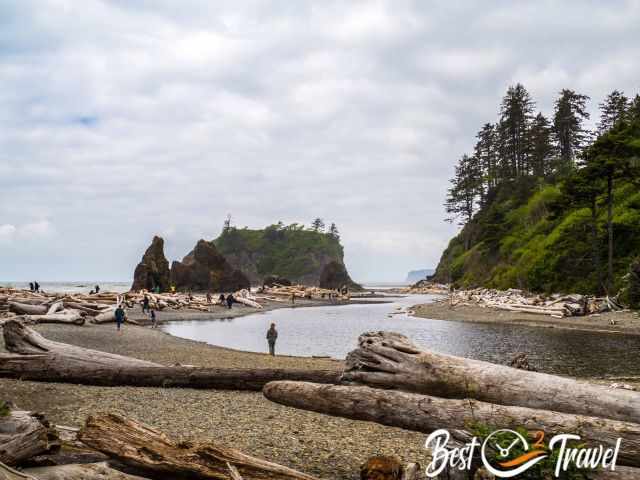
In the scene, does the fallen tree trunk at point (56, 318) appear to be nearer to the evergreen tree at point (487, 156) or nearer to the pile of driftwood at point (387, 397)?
the pile of driftwood at point (387, 397)

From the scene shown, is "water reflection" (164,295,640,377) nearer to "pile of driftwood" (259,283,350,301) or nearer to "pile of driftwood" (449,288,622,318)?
"pile of driftwood" (449,288,622,318)

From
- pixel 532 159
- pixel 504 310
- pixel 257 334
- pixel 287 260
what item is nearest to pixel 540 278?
pixel 504 310

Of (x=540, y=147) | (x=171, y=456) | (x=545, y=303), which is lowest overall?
(x=545, y=303)

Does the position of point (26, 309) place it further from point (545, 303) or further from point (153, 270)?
point (153, 270)

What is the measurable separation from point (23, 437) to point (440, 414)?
19.7 ft

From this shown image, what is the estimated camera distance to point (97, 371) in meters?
13.2

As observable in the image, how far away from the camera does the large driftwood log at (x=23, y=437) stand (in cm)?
533

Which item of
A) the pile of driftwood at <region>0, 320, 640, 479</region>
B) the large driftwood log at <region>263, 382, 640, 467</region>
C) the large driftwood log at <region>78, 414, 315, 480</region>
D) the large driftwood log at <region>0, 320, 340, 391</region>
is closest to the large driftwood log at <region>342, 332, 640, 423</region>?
the pile of driftwood at <region>0, 320, 640, 479</region>

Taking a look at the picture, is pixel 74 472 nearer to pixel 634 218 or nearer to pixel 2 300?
pixel 2 300

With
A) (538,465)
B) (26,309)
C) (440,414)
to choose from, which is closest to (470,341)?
(440,414)

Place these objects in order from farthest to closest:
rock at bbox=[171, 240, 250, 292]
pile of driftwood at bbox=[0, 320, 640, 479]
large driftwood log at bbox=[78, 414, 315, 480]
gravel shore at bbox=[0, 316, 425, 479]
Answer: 1. rock at bbox=[171, 240, 250, 292]
2. gravel shore at bbox=[0, 316, 425, 479]
3. pile of driftwood at bbox=[0, 320, 640, 479]
4. large driftwood log at bbox=[78, 414, 315, 480]

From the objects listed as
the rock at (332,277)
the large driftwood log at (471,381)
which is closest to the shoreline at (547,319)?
the large driftwood log at (471,381)

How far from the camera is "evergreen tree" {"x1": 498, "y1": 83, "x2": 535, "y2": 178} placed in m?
90.8

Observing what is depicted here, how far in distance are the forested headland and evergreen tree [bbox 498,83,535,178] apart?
0.61 feet
